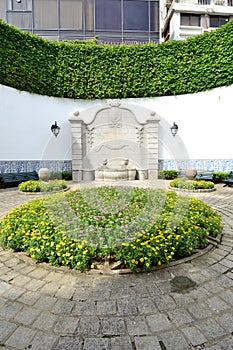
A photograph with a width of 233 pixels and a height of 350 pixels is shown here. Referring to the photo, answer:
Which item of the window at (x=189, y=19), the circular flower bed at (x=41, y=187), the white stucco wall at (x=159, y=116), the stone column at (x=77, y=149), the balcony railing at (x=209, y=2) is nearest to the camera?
the circular flower bed at (x=41, y=187)

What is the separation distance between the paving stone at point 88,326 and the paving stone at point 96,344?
0.06m

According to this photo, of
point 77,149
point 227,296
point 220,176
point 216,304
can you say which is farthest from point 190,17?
point 216,304

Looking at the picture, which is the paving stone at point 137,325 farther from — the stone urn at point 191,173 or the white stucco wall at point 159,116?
the white stucco wall at point 159,116

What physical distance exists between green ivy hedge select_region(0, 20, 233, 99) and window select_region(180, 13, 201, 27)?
26.2 ft

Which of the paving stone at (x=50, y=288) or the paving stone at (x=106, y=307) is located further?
the paving stone at (x=50, y=288)

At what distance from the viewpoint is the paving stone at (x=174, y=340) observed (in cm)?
149

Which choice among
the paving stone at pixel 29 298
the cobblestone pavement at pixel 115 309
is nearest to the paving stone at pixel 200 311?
the cobblestone pavement at pixel 115 309

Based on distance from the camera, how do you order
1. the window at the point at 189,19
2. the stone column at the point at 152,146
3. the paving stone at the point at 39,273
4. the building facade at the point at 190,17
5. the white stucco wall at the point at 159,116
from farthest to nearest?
the window at the point at 189,19
the building facade at the point at 190,17
the stone column at the point at 152,146
the white stucco wall at the point at 159,116
the paving stone at the point at 39,273

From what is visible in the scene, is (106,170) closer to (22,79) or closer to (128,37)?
(22,79)

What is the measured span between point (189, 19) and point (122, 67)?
10.2 metres

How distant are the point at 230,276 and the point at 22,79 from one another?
11.8 metres

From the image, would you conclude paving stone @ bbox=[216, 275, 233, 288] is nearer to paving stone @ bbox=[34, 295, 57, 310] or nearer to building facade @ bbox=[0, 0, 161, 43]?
paving stone @ bbox=[34, 295, 57, 310]

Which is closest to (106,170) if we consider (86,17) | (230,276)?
(230,276)

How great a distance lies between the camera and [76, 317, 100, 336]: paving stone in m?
1.62
